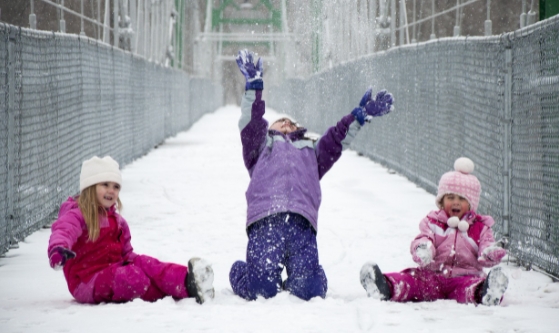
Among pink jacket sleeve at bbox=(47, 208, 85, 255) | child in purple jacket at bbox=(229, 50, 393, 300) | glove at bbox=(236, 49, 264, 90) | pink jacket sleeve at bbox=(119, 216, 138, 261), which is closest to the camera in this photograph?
pink jacket sleeve at bbox=(47, 208, 85, 255)

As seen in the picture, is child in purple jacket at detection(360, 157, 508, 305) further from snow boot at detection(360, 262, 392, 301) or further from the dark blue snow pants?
the dark blue snow pants

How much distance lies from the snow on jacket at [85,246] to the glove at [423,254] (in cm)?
159

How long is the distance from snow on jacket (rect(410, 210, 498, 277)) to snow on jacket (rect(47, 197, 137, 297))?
165 centimetres

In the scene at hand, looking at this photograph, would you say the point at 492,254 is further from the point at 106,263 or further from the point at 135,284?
the point at 106,263

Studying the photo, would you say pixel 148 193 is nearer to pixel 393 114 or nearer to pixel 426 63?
pixel 426 63

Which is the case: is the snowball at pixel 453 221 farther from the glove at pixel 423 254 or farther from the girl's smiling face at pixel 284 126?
the girl's smiling face at pixel 284 126

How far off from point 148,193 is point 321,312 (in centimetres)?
613

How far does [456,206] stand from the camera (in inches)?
214

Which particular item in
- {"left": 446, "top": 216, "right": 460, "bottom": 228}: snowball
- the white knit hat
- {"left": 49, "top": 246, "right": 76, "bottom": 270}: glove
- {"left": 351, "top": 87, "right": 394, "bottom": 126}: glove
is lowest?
{"left": 49, "top": 246, "right": 76, "bottom": 270}: glove

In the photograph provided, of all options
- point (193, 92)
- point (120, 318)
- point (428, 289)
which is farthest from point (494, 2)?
point (193, 92)

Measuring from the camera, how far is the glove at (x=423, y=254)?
512cm

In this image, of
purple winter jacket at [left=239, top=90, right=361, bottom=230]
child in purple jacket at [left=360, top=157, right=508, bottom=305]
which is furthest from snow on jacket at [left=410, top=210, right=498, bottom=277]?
purple winter jacket at [left=239, top=90, right=361, bottom=230]

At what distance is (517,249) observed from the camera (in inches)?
256

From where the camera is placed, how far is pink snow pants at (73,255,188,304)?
5.01m
